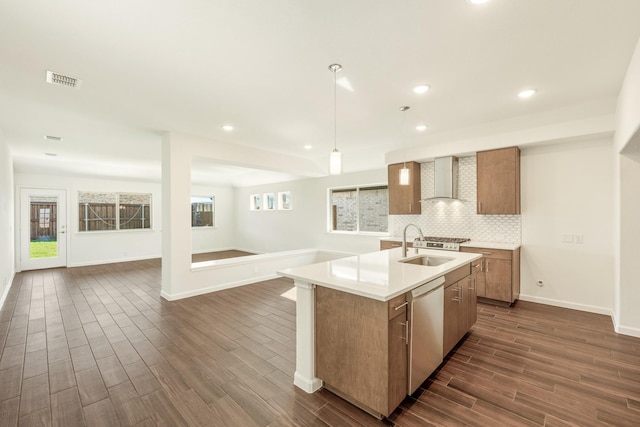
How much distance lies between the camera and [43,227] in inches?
279

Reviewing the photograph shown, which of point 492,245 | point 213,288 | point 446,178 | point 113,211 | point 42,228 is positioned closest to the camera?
point 492,245

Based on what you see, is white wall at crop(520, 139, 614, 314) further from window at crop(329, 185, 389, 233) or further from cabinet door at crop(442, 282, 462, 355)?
window at crop(329, 185, 389, 233)

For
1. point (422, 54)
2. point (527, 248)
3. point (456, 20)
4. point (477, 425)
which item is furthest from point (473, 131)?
point (477, 425)

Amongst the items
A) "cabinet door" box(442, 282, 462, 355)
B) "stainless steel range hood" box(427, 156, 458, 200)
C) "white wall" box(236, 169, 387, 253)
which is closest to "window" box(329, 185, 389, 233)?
"white wall" box(236, 169, 387, 253)

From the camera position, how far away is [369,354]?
185 cm

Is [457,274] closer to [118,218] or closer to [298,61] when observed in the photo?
[298,61]

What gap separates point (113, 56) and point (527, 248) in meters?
5.57

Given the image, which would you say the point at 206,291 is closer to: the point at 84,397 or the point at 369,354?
the point at 84,397

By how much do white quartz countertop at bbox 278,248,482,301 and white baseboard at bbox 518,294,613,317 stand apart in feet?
7.23

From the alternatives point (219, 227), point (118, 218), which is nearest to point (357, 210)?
point (219, 227)

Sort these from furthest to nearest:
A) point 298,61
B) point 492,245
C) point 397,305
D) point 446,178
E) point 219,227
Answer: point 219,227 < point 446,178 < point 492,245 < point 298,61 < point 397,305

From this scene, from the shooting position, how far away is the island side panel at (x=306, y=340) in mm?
2170

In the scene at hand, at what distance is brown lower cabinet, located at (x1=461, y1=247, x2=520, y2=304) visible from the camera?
12.8ft

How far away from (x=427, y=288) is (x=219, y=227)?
9365 mm
